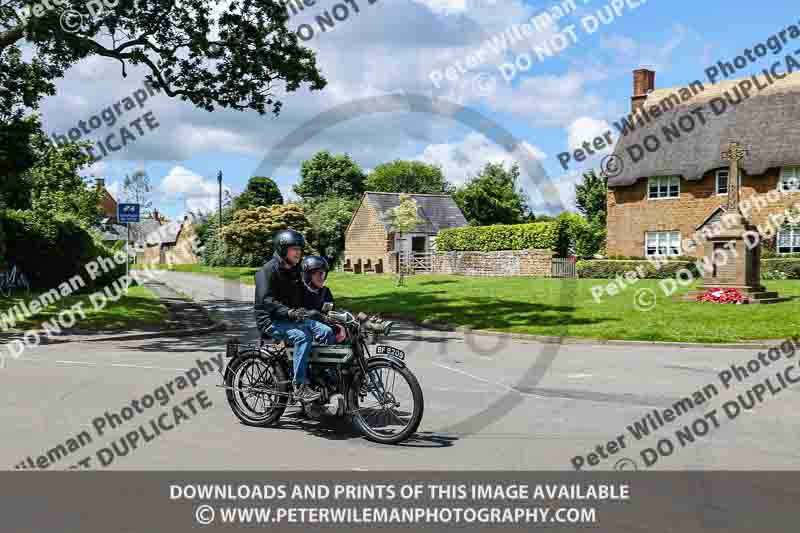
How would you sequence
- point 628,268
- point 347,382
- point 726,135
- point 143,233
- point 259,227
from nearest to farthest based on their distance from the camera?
1. point 347,382
2. point 628,268
3. point 726,135
4. point 259,227
5. point 143,233

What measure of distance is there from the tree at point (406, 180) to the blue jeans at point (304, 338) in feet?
283

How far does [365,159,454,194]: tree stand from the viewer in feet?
308

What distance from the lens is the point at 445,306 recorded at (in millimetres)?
24266

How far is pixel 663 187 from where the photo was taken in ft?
144

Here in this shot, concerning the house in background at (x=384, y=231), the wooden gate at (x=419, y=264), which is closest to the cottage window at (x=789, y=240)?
A: the wooden gate at (x=419, y=264)

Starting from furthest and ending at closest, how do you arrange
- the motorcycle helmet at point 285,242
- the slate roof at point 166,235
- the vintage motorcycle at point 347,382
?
the slate roof at point 166,235, the motorcycle helmet at point 285,242, the vintage motorcycle at point 347,382

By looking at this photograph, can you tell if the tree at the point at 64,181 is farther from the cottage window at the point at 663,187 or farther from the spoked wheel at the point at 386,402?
the spoked wheel at the point at 386,402

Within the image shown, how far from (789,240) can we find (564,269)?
38.6 feet

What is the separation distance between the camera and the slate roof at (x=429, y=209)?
55.8 meters

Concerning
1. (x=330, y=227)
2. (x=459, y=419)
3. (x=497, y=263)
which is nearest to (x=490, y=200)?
(x=330, y=227)

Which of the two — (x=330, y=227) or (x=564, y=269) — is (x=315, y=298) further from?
(x=330, y=227)

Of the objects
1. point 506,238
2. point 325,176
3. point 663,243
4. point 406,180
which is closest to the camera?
point 506,238

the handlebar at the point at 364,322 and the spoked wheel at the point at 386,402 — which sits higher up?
the handlebar at the point at 364,322
